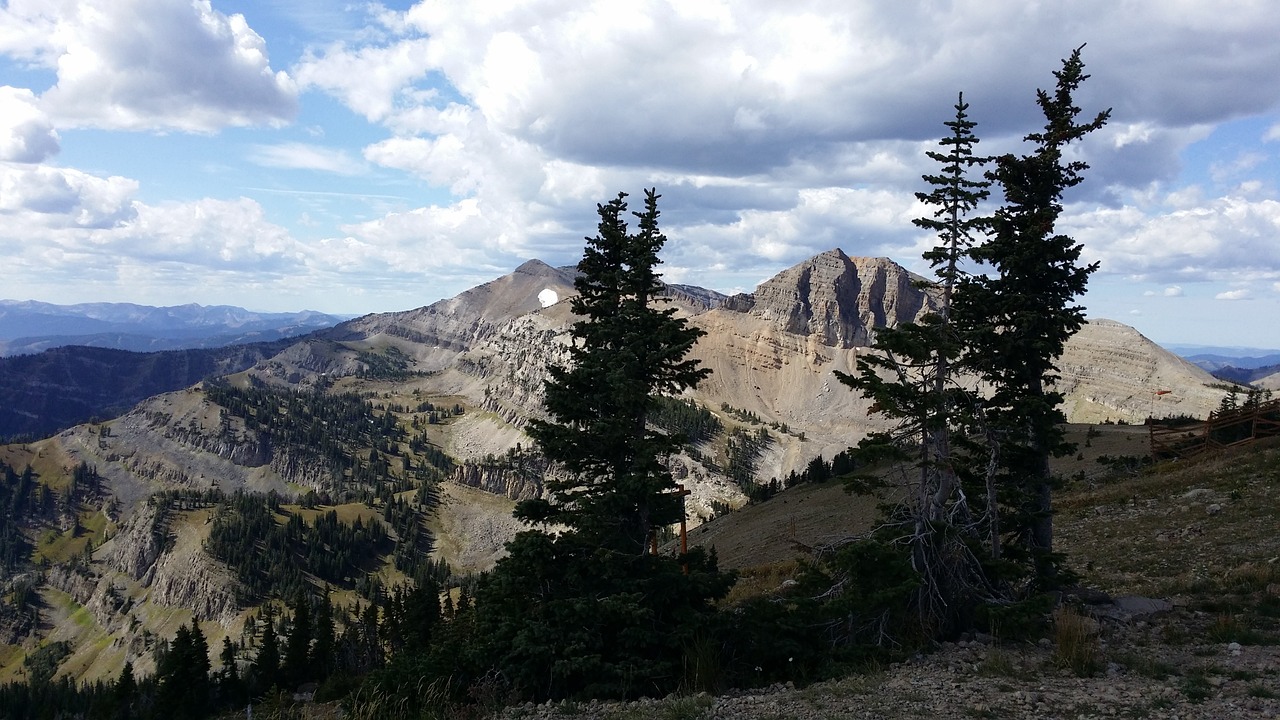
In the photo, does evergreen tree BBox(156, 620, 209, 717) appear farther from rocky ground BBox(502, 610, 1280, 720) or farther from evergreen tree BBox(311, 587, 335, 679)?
rocky ground BBox(502, 610, 1280, 720)

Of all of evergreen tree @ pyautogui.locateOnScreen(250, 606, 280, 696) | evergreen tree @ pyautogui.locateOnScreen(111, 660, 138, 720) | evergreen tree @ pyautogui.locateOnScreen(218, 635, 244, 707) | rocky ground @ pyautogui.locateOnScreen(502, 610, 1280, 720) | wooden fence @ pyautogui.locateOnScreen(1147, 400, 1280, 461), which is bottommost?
evergreen tree @ pyautogui.locateOnScreen(111, 660, 138, 720)

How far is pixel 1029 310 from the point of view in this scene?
19.4 metres

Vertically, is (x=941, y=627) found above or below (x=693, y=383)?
below

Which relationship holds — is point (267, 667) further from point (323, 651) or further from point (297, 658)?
point (323, 651)

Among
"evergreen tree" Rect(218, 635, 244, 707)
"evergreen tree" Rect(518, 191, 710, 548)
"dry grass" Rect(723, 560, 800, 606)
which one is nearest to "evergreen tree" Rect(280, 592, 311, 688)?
"evergreen tree" Rect(218, 635, 244, 707)

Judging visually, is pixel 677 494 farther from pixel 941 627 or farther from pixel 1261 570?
pixel 1261 570

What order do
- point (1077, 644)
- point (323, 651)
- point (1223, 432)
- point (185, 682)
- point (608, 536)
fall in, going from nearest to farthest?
1. point (1077, 644)
2. point (608, 536)
3. point (1223, 432)
4. point (185, 682)
5. point (323, 651)

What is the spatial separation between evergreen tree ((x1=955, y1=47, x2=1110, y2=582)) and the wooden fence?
115ft

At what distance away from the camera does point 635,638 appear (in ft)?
49.9

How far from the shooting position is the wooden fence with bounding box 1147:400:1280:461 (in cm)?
4394

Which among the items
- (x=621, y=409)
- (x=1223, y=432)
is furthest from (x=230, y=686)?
(x=1223, y=432)

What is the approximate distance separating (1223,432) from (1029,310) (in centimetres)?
4519

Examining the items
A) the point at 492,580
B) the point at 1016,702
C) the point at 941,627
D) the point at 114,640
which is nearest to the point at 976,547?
the point at 941,627

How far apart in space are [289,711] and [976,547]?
1588cm
